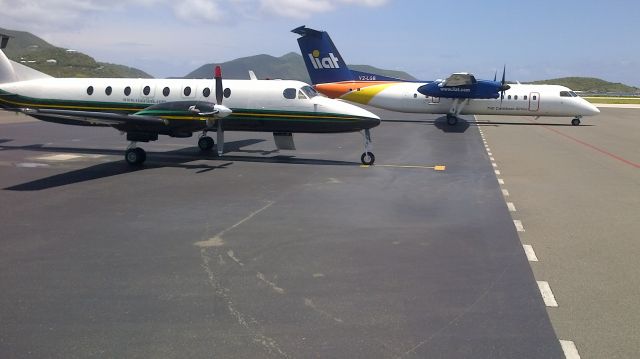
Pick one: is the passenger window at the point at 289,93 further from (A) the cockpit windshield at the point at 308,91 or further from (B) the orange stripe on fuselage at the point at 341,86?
(B) the orange stripe on fuselage at the point at 341,86

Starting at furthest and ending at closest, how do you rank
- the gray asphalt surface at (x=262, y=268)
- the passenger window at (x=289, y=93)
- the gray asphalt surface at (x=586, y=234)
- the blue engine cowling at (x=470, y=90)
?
1. the blue engine cowling at (x=470, y=90)
2. the passenger window at (x=289, y=93)
3. the gray asphalt surface at (x=586, y=234)
4. the gray asphalt surface at (x=262, y=268)

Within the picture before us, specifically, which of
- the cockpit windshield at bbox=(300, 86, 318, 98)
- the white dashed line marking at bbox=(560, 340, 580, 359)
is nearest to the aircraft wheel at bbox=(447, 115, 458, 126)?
the cockpit windshield at bbox=(300, 86, 318, 98)

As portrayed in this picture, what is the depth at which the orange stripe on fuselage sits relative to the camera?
3697 cm

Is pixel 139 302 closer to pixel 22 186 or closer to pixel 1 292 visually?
pixel 1 292

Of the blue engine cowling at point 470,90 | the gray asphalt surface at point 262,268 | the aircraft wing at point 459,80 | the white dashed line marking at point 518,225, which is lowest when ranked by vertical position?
the gray asphalt surface at point 262,268

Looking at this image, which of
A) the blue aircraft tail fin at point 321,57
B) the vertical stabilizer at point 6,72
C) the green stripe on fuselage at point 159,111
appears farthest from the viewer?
the blue aircraft tail fin at point 321,57

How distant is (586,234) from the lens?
8.91 meters

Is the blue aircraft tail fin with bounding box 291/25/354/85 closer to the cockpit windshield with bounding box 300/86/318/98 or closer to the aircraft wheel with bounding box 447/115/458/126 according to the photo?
the aircraft wheel with bounding box 447/115/458/126

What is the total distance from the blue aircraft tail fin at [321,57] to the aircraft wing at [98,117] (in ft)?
72.3

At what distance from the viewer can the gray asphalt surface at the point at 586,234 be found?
5301mm

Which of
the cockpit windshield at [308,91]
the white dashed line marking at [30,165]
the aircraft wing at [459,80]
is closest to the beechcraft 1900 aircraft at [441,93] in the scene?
the aircraft wing at [459,80]

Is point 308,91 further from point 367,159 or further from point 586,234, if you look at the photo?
point 586,234

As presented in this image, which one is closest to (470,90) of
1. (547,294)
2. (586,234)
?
(586,234)

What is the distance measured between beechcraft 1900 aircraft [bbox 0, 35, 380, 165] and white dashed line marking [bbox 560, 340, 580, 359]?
12.2 meters
